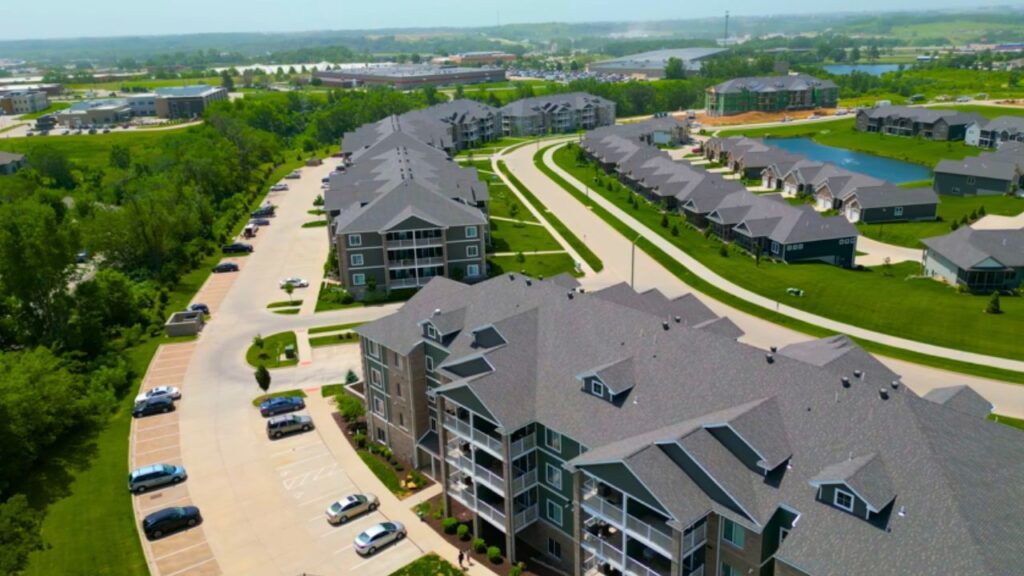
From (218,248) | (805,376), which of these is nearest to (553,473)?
(805,376)

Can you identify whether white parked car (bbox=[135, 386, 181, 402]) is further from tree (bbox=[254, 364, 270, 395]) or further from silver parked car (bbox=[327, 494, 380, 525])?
silver parked car (bbox=[327, 494, 380, 525])

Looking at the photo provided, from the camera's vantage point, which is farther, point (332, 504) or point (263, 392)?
point (263, 392)

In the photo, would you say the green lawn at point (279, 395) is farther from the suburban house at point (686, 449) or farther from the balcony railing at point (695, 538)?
the balcony railing at point (695, 538)

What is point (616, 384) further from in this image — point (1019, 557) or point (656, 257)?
point (656, 257)

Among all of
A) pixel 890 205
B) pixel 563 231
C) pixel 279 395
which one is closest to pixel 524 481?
pixel 279 395

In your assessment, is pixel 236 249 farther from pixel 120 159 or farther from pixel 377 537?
pixel 120 159
